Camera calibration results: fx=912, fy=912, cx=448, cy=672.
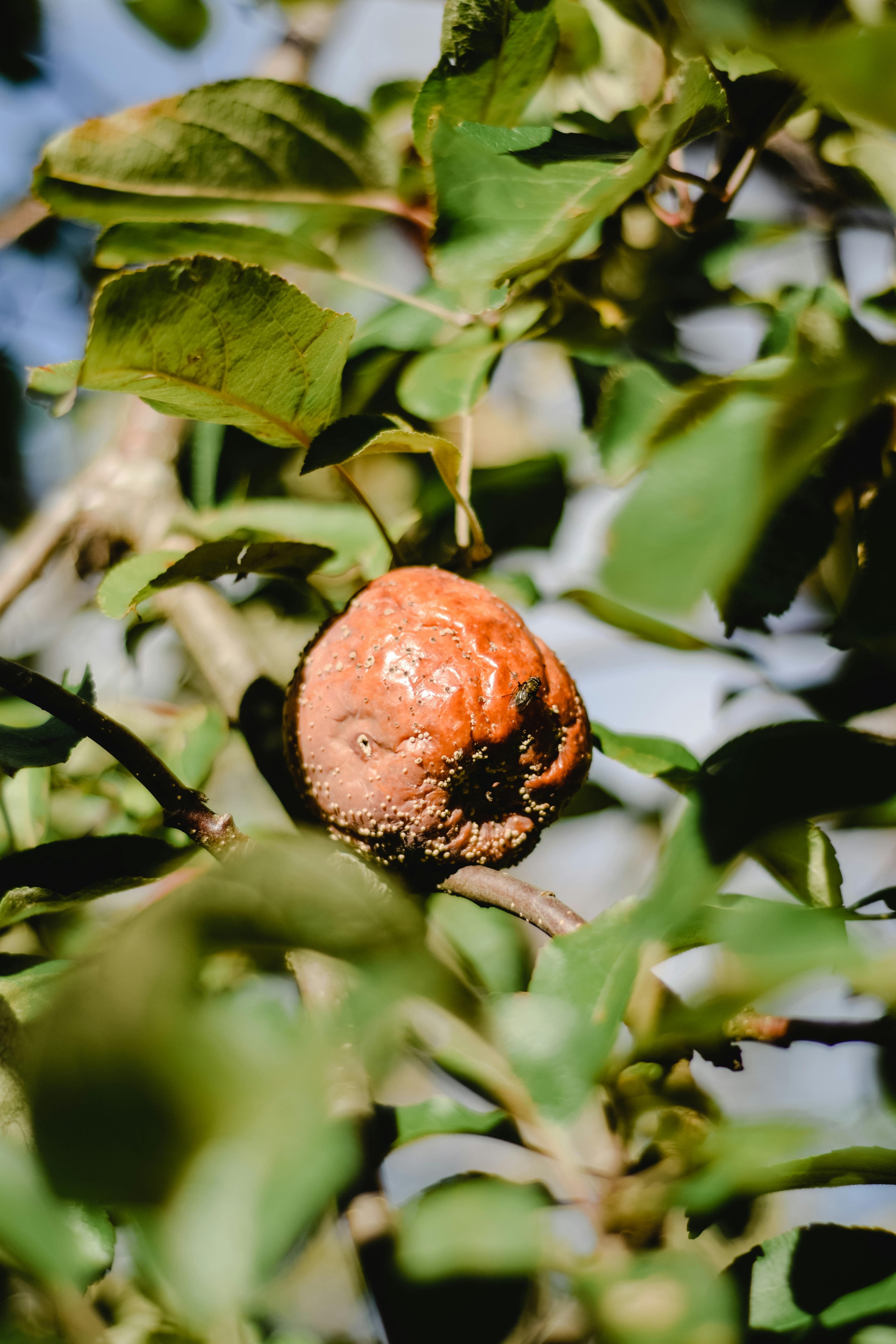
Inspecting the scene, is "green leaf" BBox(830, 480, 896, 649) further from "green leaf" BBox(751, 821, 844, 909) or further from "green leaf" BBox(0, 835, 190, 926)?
"green leaf" BBox(0, 835, 190, 926)

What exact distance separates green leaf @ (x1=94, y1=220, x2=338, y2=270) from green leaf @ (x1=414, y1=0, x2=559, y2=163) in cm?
17

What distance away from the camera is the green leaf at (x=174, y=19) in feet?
4.33

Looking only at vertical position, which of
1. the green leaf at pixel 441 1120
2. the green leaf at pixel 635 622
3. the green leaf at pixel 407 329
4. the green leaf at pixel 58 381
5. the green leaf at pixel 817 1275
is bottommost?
the green leaf at pixel 441 1120

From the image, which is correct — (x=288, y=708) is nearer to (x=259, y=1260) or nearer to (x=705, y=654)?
(x=259, y=1260)

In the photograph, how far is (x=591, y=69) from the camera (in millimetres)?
1442

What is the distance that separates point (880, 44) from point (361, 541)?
2.37 feet

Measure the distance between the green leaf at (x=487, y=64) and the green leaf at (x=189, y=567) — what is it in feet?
1.24

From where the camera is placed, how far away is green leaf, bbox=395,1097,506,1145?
912mm

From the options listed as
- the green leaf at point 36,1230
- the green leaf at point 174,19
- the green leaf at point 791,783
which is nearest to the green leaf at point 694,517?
the green leaf at point 791,783

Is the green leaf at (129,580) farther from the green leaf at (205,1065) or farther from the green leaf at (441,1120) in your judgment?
the green leaf at (441,1120)

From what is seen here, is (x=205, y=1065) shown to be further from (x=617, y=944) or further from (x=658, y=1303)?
(x=658, y=1303)

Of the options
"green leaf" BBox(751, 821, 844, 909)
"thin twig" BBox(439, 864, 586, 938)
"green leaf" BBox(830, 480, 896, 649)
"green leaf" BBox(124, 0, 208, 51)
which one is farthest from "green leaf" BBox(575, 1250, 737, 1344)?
"green leaf" BBox(124, 0, 208, 51)

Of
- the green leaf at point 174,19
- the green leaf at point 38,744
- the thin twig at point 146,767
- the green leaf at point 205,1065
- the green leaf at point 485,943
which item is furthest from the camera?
the green leaf at point 174,19

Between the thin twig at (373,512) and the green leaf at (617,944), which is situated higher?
the thin twig at (373,512)
